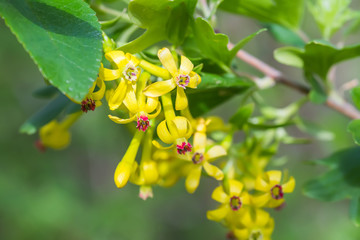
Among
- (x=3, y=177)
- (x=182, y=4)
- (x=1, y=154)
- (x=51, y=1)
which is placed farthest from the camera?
(x=1, y=154)

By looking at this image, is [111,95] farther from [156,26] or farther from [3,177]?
[3,177]

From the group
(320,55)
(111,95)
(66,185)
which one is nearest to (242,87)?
(320,55)

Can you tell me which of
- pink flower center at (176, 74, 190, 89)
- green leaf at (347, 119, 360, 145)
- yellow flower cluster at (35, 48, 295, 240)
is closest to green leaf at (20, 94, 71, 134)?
yellow flower cluster at (35, 48, 295, 240)

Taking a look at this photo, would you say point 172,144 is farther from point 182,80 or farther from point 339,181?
point 339,181

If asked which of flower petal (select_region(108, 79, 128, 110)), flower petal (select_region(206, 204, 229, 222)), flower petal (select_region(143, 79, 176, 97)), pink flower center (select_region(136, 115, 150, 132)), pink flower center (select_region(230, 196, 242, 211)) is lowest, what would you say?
flower petal (select_region(206, 204, 229, 222))

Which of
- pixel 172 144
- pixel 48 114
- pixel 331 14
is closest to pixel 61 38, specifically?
pixel 172 144

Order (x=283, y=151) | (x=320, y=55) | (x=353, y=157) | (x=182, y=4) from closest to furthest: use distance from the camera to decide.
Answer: (x=182, y=4) → (x=320, y=55) → (x=353, y=157) → (x=283, y=151)

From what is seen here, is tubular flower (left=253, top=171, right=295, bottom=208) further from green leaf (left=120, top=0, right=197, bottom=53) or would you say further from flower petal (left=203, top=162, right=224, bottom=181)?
green leaf (left=120, top=0, right=197, bottom=53)

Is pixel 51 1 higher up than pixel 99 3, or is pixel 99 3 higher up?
pixel 51 1
